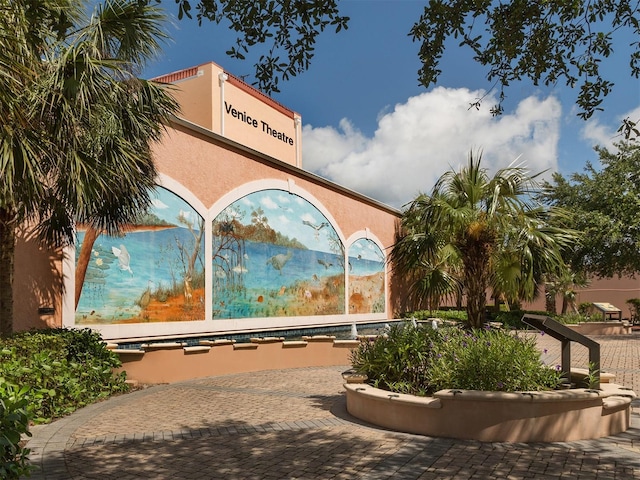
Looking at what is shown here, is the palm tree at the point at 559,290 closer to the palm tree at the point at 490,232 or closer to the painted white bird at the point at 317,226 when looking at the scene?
the painted white bird at the point at 317,226

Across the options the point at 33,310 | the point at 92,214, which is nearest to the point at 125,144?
the point at 92,214

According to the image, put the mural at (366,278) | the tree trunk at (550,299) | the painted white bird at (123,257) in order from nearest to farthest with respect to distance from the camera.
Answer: the painted white bird at (123,257), the mural at (366,278), the tree trunk at (550,299)

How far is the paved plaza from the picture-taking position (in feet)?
16.2

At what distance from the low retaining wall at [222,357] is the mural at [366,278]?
7.70m

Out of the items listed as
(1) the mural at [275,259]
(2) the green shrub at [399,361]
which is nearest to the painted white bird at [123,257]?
(1) the mural at [275,259]

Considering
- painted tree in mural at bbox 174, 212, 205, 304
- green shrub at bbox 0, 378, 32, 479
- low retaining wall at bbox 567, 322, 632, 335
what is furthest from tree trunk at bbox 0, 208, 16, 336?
low retaining wall at bbox 567, 322, 632, 335

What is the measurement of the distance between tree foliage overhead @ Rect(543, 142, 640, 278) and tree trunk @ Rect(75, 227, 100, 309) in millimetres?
15956

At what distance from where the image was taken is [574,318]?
88.2 ft

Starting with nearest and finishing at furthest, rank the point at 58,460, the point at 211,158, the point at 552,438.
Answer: the point at 58,460 → the point at 552,438 → the point at 211,158

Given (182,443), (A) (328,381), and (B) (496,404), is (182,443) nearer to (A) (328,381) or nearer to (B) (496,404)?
(B) (496,404)

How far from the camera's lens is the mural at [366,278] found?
22188mm

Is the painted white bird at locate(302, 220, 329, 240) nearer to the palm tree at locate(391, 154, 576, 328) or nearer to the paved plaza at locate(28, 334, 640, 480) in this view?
the palm tree at locate(391, 154, 576, 328)

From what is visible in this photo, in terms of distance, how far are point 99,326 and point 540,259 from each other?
29.5 ft

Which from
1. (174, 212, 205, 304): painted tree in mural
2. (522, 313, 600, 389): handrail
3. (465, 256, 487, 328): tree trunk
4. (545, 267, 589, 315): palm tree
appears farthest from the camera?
(545, 267, 589, 315): palm tree
